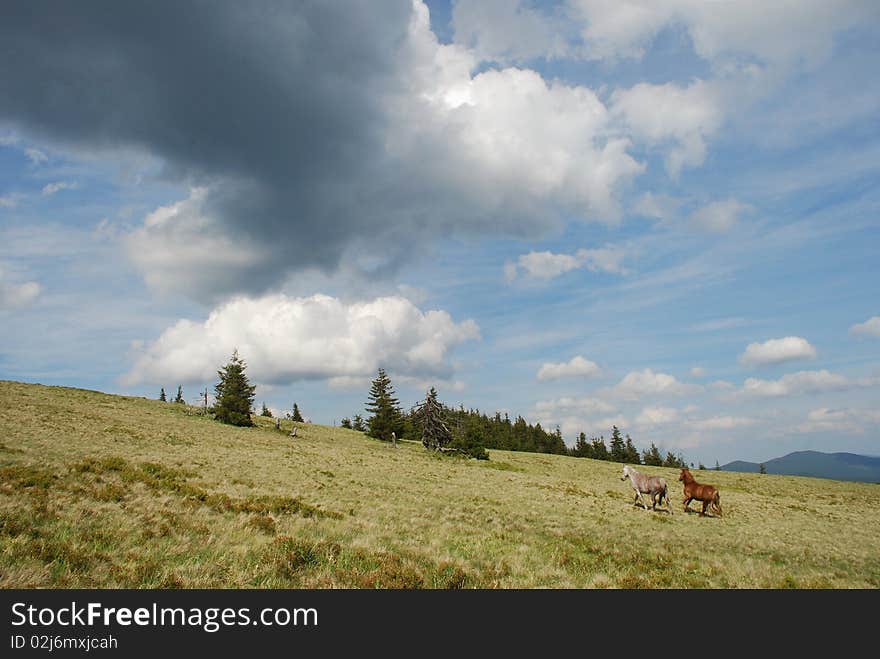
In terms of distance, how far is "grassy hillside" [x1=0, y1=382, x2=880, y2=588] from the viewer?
27.6 feet

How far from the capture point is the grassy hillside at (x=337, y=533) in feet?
27.6

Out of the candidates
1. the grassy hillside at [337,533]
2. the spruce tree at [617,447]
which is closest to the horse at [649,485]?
the grassy hillside at [337,533]

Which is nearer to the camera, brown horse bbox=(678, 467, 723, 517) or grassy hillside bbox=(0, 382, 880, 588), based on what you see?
grassy hillside bbox=(0, 382, 880, 588)

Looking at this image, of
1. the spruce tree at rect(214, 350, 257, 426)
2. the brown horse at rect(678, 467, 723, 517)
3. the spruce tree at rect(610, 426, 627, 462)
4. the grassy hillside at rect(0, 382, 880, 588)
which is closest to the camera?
the grassy hillside at rect(0, 382, 880, 588)

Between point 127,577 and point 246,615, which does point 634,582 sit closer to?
point 246,615

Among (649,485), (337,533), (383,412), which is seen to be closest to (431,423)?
(383,412)

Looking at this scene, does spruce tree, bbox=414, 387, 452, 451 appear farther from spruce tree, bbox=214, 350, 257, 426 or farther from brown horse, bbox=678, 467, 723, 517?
brown horse, bbox=678, 467, 723, 517

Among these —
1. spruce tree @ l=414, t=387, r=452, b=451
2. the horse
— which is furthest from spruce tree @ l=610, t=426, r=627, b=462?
the horse

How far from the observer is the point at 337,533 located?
40.1 feet

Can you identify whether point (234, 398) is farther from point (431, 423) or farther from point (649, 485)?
point (649, 485)

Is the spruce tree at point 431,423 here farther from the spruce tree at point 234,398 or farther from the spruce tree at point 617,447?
the spruce tree at point 617,447

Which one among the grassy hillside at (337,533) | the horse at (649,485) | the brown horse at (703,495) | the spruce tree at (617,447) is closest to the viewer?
the grassy hillside at (337,533)

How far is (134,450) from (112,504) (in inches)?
577

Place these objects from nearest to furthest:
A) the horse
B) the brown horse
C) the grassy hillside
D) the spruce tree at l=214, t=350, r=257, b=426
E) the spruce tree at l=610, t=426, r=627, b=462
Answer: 1. the grassy hillside
2. the brown horse
3. the horse
4. the spruce tree at l=214, t=350, r=257, b=426
5. the spruce tree at l=610, t=426, r=627, b=462
